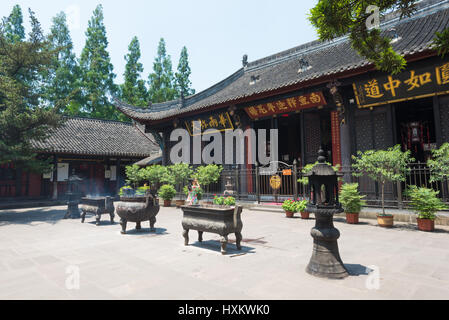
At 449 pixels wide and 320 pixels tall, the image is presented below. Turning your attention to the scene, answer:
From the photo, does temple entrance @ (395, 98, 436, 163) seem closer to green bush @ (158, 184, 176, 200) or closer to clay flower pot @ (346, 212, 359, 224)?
clay flower pot @ (346, 212, 359, 224)

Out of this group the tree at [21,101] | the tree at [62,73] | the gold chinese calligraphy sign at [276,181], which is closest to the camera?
the tree at [21,101]

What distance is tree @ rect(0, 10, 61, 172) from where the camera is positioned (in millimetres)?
9172

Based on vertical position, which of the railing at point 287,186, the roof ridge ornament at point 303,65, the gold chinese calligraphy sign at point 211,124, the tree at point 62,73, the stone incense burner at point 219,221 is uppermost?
the tree at point 62,73

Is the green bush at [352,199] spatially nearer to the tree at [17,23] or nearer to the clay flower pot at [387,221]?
the clay flower pot at [387,221]

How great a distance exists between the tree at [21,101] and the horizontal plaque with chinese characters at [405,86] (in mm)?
10251

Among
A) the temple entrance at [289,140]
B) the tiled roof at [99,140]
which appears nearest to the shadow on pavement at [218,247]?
the temple entrance at [289,140]

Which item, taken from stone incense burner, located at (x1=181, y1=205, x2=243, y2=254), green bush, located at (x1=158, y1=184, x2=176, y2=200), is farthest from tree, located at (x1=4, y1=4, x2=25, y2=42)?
stone incense burner, located at (x1=181, y1=205, x2=243, y2=254)

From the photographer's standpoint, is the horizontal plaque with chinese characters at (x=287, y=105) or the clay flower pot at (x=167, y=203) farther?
the clay flower pot at (x=167, y=203)

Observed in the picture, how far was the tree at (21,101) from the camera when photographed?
30.1 feet

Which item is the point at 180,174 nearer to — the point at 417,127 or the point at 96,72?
the point at 417,127

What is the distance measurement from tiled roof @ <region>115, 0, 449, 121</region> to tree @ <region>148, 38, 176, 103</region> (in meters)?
10.4

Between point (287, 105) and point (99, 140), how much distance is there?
1277 cm

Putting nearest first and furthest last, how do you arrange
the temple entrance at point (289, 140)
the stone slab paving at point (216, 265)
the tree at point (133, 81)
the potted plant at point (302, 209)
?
1. the stone slab paving at point (216, 265)
2. the potted plant at point (302, 209)
3. the temple entrance at point (289, 140)
4. the tree at point (133, 81)

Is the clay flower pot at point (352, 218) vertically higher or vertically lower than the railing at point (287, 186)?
lower
